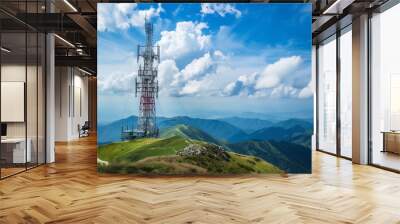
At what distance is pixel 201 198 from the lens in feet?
15.9

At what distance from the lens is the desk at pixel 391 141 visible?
6.96 m

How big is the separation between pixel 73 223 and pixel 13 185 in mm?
2528

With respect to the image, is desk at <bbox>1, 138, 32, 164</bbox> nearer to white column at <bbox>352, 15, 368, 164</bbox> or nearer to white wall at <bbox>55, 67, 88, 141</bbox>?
white column at <bbox>352, 15, 368, 164</bbox>

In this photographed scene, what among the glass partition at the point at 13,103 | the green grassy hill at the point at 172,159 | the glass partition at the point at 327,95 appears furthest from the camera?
the glass partition at the point at 327,95

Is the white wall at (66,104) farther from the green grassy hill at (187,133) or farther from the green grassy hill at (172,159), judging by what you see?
the green grassy hill at (187,133)

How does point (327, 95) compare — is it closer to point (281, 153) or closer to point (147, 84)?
point (281, 153)

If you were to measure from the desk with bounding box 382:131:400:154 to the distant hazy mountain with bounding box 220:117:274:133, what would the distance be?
2365mm

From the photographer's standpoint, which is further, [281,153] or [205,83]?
[205,83]

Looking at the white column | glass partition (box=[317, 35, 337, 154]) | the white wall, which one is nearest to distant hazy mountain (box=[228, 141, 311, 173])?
the white column

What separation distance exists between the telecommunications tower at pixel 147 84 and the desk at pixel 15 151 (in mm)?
1886

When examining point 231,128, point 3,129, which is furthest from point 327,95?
point 3,129

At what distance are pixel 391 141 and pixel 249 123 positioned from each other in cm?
281

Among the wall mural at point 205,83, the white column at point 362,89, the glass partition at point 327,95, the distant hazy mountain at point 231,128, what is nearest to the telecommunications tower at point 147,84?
the wall mural at point 205,83

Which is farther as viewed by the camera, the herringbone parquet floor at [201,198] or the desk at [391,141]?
the desk at [391,141]
